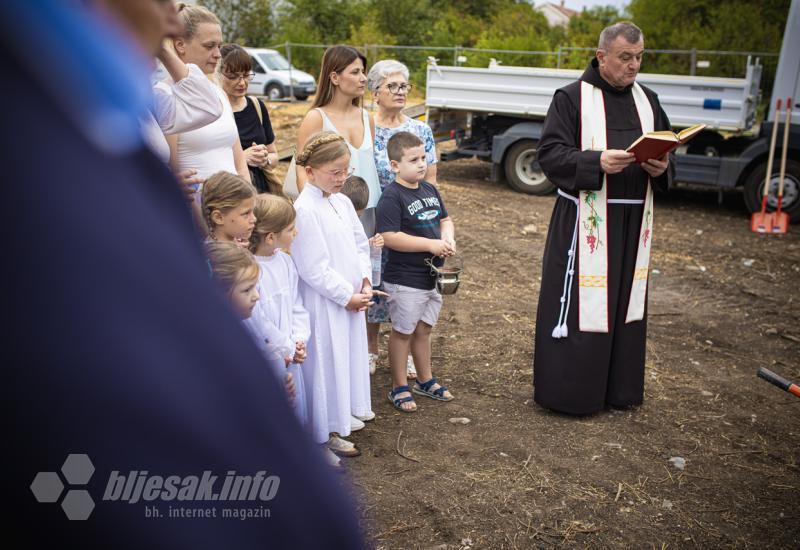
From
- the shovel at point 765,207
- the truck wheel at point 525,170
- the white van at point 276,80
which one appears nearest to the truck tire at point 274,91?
the white van at point 276,80

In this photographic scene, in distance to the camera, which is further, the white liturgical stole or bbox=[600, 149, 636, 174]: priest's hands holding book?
the white liturgical stole

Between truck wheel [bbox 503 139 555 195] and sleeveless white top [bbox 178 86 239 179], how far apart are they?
7734mm

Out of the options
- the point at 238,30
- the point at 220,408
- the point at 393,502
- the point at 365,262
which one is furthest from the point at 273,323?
the point at 238,30

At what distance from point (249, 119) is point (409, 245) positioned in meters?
1.41

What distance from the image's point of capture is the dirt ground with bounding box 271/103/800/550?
3.27 m

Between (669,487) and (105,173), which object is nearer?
(105,173)

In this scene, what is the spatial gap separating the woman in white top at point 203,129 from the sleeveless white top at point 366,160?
0.67m

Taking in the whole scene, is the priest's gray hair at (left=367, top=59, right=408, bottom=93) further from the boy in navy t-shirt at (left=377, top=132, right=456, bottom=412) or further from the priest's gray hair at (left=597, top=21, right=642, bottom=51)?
the priest's gray hair at (left=597, top=21, right=642, bottom=51)

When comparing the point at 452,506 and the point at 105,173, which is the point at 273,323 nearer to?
the point at 452,506

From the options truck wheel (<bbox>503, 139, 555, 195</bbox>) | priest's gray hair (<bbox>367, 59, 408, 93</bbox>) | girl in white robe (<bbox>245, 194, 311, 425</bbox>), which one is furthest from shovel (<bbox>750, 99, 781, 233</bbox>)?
girl in white robe (<bbox>245, 194, 311, 425</bbox>)

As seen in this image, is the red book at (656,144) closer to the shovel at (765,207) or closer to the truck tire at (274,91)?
the shovel at (765,207)

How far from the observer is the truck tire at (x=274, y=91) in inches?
845

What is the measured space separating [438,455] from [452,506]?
496mm

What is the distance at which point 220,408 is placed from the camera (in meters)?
0.61
